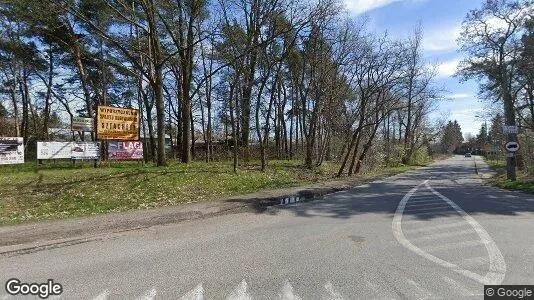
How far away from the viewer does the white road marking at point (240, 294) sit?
5.02 m

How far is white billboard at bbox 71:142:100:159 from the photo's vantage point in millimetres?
19438

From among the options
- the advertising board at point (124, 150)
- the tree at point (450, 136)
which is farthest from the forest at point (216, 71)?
the tree at point (450, 136)

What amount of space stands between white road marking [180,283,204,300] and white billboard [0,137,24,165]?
1714 centimetres

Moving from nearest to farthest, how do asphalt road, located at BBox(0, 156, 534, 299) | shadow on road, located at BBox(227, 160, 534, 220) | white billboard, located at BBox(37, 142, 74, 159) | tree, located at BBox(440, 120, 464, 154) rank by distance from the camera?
1. asphalt road, located at BBox(0, 156, 534, 299)
2. shadow on road, located at BBox(227, 160, 534, 220)
3. white billboard, located at BBox(37, 142, 74, 159)
4. tree, located at BBox(440, 120, 464, 154)

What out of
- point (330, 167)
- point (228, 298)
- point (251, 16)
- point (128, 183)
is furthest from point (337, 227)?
point (330, 167)

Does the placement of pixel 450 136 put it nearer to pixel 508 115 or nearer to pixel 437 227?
pixel 508 115

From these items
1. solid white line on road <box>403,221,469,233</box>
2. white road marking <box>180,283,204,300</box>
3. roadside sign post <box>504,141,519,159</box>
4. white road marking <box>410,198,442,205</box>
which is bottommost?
white road marking <box>410,198,442,205</box>

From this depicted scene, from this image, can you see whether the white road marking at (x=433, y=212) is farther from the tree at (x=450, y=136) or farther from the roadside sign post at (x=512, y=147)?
the tree at (x=450, y=136)

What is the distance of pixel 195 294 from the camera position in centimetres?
516

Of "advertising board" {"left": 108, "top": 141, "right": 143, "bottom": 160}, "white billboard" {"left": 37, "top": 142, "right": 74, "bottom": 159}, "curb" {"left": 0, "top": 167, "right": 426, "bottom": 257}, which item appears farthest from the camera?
"advertising board" {"left": 108, "top": 141, "right": 143, "bottom": 160}

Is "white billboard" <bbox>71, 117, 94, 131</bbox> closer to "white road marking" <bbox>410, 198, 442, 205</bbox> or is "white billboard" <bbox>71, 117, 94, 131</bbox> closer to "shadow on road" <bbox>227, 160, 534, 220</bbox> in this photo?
"shadow on road" <bbox>227, 160, 534, 220</bbox>

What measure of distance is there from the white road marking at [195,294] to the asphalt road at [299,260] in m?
0.01

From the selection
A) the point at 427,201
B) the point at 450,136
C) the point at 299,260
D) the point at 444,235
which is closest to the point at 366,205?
→ the point at 427,201

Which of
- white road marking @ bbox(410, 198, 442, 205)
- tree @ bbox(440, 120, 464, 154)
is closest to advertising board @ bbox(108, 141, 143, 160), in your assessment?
white road marking @ bbox(410, 198, 442, 205)
